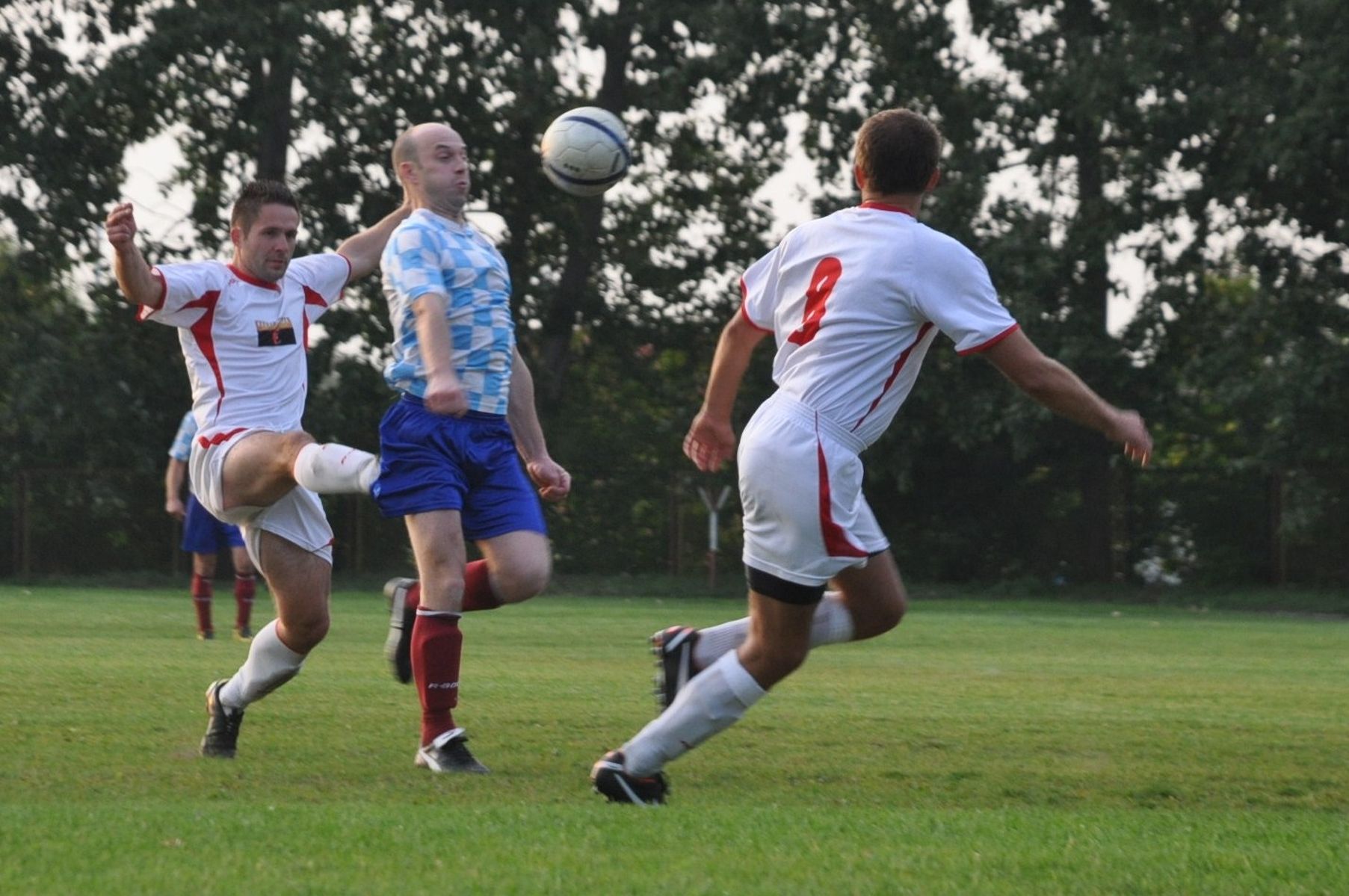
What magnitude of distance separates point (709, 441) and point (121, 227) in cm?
220

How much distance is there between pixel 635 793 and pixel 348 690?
4059mm

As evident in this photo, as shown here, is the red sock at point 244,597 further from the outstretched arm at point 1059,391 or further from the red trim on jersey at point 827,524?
the outstretched arm at point 1059,391

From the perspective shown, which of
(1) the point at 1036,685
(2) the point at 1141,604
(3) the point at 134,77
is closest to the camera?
(1) the point at 1036,685

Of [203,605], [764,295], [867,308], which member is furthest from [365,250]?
[203,605]

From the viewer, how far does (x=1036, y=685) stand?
1053 centimetres

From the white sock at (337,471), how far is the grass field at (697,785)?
94cm

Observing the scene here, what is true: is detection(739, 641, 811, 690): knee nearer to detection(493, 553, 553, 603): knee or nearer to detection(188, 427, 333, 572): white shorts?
detection(493, 553, 553, 603): knee

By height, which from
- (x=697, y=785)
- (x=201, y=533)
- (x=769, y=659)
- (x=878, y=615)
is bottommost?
(x=697, y=785)

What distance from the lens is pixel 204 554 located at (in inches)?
598

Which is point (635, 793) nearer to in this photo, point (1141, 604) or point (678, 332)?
point (1141, 604)

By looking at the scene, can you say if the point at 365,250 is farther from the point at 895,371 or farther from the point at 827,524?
the point at 827,524

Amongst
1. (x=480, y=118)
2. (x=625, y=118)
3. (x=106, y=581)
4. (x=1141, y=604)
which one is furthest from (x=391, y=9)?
(x=1141, y=604)

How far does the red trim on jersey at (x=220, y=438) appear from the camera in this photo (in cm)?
676

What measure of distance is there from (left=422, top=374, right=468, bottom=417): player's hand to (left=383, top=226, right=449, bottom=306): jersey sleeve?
35 cm
